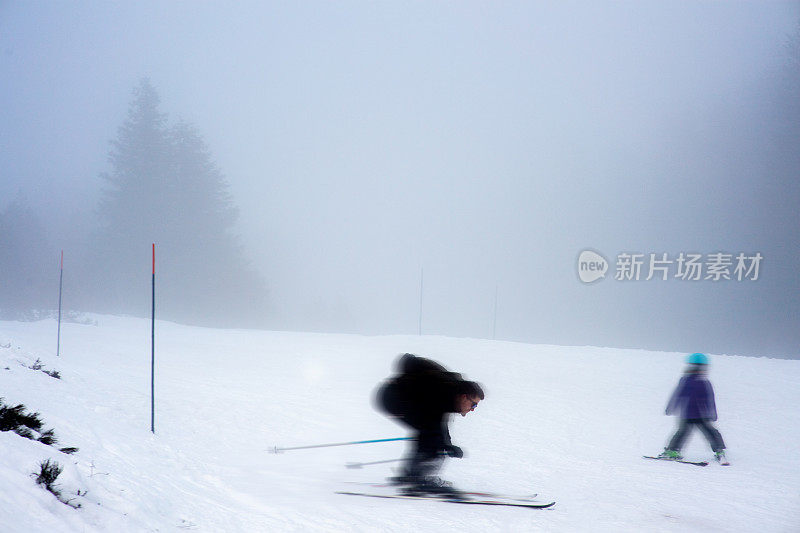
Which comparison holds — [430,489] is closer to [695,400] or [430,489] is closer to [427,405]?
[427,405]

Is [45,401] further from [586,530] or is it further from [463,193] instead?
[463,193]

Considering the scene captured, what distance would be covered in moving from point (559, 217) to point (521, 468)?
110 m

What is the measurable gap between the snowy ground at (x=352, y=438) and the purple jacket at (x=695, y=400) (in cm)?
94

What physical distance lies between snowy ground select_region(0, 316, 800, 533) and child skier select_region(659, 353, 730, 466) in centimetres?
48

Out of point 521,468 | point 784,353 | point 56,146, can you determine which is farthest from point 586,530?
point 56,146

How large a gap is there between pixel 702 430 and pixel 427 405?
19.6ft

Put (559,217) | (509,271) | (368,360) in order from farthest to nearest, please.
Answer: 1. (509,271)
2. (559,217)
3. (368,360)

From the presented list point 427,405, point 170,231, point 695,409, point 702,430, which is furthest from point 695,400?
point 170,231

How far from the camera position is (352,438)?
348 inches

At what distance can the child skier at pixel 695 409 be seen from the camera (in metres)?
8.11

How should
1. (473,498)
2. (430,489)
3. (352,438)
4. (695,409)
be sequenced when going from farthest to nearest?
(352,438), (695,409), (430,489), (473,498)

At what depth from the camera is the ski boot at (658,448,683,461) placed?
8094 mm

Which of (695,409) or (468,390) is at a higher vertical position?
(468,390)

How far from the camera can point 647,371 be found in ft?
51.8
